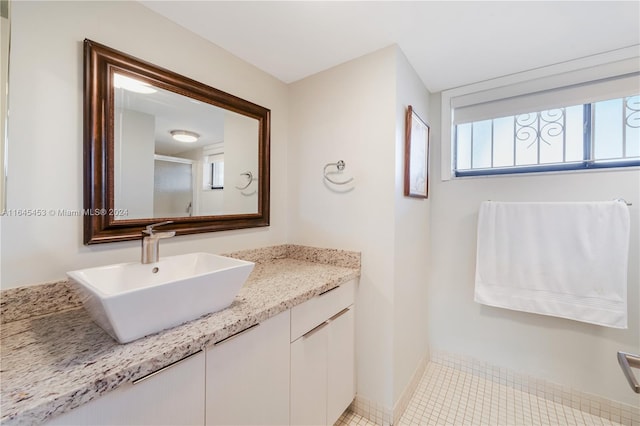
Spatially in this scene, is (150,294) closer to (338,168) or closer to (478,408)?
(338,168)

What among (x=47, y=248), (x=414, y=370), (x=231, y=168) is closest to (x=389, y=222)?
(x=231, y=168)

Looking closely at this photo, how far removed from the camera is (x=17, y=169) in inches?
34.4

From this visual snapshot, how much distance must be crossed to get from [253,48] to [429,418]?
7.73 ft

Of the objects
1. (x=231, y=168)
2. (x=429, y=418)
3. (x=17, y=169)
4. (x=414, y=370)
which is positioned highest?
(x=231, y=168)

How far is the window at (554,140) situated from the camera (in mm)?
1519

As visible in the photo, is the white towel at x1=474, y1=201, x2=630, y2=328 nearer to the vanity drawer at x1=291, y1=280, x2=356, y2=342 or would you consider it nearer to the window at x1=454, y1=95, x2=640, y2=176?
the window at x1=454, y1=95, x2=640, y2=176

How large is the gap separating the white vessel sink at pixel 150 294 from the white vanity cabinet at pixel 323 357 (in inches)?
13.8

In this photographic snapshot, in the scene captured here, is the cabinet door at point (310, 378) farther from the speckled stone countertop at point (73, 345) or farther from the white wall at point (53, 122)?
the white wall at point (53, 122)

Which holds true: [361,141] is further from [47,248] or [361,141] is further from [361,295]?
[47,248]

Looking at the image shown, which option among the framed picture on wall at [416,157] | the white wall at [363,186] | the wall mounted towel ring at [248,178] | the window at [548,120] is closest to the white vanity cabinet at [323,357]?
the white wall at [363,186]

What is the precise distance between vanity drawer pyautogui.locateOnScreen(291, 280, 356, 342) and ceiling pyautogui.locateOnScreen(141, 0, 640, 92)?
134cm

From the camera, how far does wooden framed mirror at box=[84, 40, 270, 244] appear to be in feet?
3.35

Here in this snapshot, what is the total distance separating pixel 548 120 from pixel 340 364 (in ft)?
6.65

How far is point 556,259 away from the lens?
159 centimetres
